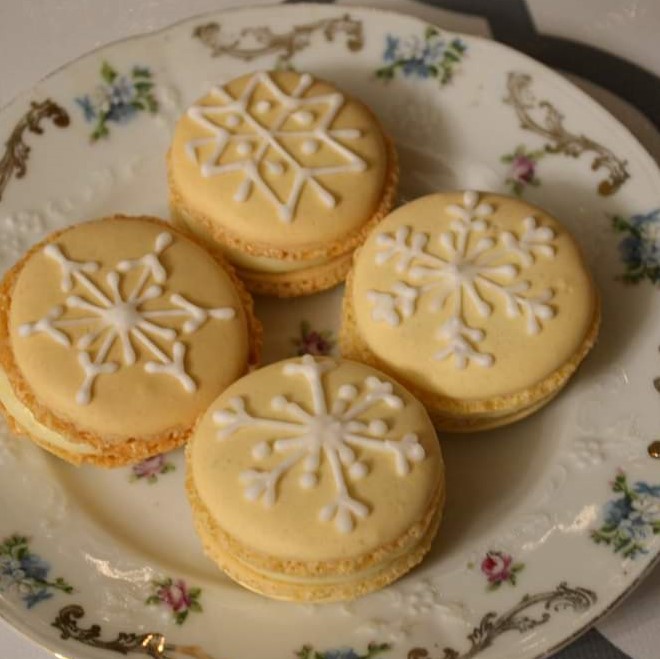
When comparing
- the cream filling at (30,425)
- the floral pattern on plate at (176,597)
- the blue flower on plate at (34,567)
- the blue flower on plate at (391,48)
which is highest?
the blue flower on plate at (391,48)

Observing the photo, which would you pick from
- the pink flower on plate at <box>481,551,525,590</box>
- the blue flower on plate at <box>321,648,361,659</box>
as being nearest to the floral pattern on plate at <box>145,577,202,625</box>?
the blue flower on plate at <box>321,648,361,659</box>

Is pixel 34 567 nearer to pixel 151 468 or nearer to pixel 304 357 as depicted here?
pixel 151 468

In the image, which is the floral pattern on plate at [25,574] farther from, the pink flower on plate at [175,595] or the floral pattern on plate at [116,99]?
the floral pattern on plate at [116,99]

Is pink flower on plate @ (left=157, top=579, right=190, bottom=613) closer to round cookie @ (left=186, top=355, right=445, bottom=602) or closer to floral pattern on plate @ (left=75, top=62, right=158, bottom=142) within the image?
round cookie @ (left=186, top=355, right=445, bottom=602)

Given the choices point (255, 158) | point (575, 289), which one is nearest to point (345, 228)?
point (255, 158)

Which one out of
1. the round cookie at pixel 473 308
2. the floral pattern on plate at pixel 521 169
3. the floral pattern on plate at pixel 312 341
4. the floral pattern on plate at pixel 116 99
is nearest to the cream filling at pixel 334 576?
the round cookie at pixel 473 308

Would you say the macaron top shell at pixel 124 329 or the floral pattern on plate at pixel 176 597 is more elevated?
the macaron top shell at pixel 124 329

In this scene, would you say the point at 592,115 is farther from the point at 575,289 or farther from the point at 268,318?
the point at 268,318
